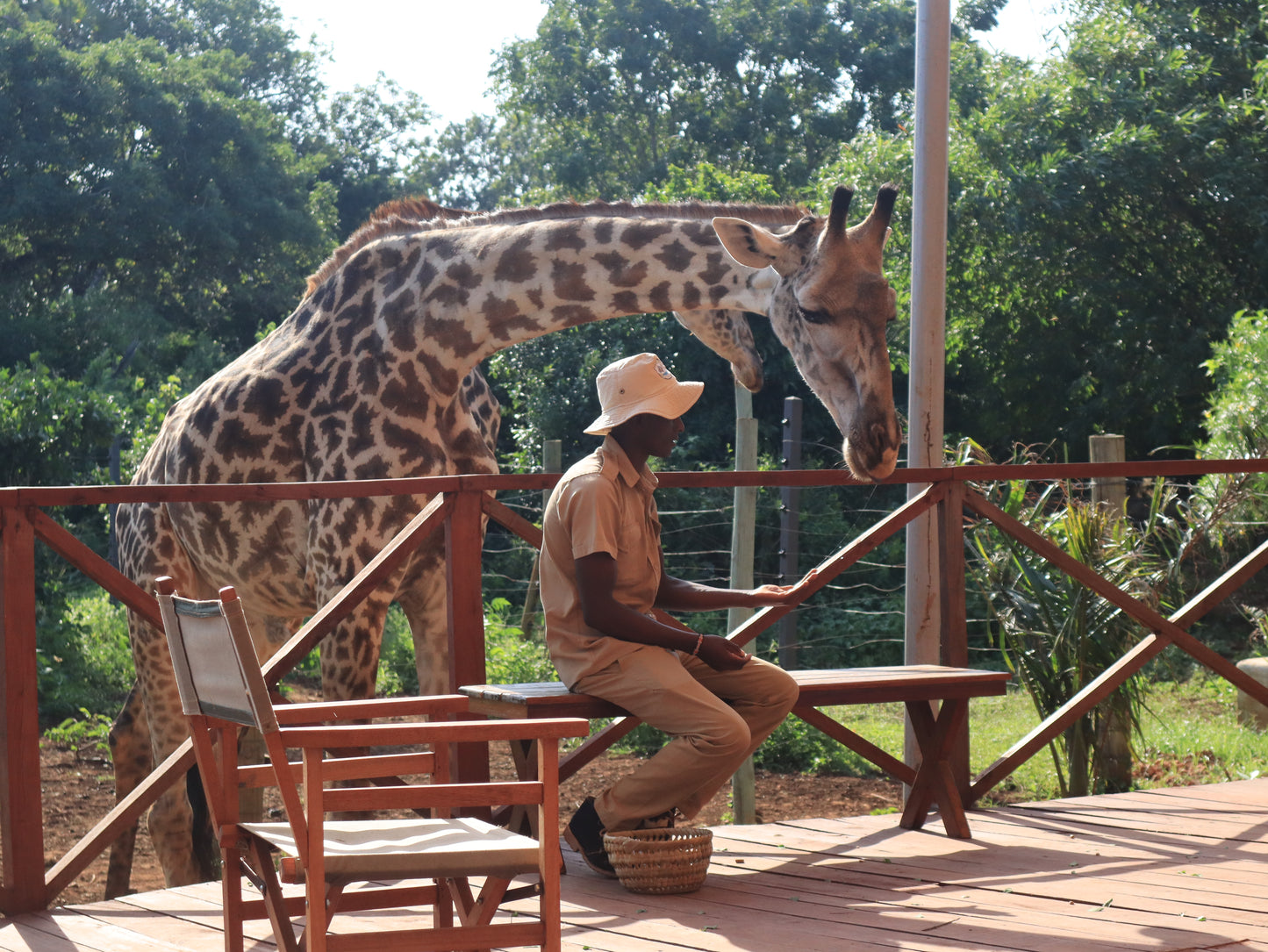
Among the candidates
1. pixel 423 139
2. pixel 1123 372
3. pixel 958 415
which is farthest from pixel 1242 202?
pixel 423 139

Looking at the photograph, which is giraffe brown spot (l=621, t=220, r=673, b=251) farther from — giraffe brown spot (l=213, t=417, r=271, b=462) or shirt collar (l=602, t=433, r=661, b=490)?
giraffe brown spot (l=213, t=417, r=271, b=462)

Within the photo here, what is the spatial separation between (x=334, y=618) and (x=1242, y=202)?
13.3 metres

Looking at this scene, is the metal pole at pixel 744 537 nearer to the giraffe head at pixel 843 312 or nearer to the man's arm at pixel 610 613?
the giraffe head at pixel 843 312

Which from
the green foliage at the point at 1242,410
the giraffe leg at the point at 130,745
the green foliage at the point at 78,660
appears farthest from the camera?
the green foliage at the point at 78,660

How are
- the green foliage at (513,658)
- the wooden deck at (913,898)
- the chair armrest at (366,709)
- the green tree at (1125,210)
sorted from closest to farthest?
the chair armrest at (366,709) → the wooden deck at (913,898) → the green foliage at (513,658) → the green tree at (1125,210)

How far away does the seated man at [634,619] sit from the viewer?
375cm

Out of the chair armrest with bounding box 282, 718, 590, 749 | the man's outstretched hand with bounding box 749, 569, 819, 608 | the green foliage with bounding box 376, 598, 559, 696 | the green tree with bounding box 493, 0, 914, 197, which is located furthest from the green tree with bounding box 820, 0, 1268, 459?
the green tree with bounding box 493, 0, 914, 197

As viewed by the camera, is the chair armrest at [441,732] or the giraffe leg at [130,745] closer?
the chair armrest at [441,732]

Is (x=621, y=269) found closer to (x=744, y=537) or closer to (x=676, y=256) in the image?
(x=676, y=256)

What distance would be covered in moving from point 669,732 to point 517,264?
209cm

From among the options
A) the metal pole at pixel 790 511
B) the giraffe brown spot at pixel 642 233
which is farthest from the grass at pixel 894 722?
the giraffe brown spot at pixel 642 233

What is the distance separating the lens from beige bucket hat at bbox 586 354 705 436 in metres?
3.82

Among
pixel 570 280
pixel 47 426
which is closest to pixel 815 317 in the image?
pixel 570 280

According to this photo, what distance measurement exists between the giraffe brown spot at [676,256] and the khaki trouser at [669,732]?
172cm
